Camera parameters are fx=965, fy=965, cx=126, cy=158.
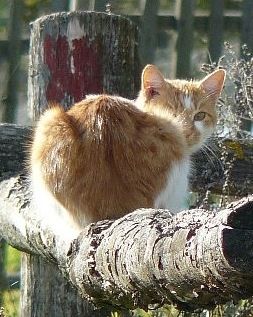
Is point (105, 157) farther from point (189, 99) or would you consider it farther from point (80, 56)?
point (189, 99)

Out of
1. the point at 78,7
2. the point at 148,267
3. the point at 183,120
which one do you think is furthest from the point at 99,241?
the point at 78,7

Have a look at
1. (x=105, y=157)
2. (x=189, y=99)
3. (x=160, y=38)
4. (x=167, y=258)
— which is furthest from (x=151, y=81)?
(x=167, y=258)

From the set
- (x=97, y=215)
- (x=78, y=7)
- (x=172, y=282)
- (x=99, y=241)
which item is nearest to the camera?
(x=172, y=282)

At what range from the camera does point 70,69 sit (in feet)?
11.8

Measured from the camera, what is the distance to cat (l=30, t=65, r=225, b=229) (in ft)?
9.33

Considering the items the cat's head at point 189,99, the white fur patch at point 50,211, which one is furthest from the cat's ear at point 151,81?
the white fur patch at point 50,211

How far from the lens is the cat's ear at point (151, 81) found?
410cm

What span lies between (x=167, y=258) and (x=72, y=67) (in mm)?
1880

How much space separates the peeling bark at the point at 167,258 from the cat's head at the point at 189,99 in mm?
1523

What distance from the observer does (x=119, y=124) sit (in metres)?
2.92

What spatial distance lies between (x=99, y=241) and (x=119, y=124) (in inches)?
27.2

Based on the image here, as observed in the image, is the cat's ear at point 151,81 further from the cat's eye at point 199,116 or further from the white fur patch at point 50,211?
the white fur patch at point 50,211

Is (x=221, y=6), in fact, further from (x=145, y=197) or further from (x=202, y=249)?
(x=202, y=249)

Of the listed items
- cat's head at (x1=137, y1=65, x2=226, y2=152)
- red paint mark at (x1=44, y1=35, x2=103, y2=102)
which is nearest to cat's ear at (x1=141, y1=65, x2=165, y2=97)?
cat's head at (x1=137, y1=65, x2=226, y2=152)
